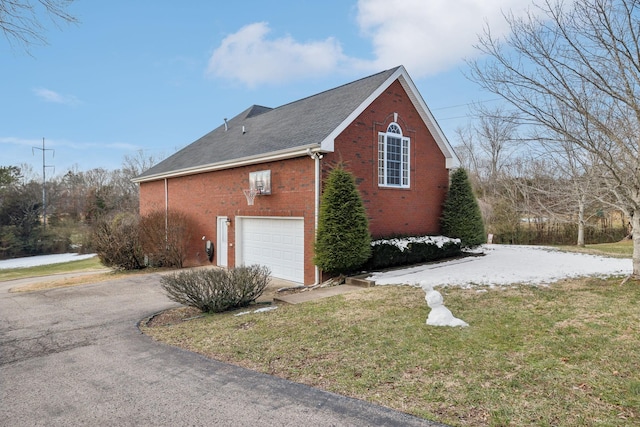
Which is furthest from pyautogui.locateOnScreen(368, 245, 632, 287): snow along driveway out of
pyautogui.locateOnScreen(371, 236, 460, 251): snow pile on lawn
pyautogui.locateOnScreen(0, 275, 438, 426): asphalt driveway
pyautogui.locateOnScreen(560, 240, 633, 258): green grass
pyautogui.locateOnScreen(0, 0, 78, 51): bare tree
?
pyautogui.locateOnScreen(0, 0, 78, 51): bare tree

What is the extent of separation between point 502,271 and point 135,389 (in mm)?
9247

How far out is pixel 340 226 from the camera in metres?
9.48

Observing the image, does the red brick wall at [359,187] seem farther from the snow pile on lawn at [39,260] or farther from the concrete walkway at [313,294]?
the snow pile on lawn at [39,260]

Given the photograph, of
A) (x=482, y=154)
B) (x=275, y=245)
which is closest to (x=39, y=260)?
(x=275, y=245)

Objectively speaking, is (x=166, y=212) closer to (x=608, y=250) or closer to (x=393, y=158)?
(x=393, y=158)

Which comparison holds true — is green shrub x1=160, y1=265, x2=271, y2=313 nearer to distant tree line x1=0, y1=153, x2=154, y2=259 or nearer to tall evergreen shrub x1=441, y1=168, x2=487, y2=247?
tall evergreen shrub x1=441, y1=168, x2=487, y2=247

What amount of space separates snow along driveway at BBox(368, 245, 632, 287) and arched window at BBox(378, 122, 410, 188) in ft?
9.52

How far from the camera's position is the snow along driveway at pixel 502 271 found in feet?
29.5

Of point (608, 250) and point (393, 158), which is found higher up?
point (393, 158)

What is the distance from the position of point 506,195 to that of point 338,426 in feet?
79.8

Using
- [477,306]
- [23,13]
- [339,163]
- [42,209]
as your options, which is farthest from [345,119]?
[42,209]

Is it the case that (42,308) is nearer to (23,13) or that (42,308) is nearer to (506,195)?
(23,13)

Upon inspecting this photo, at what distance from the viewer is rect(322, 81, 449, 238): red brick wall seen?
10820mm

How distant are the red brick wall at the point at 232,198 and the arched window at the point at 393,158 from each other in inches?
106
